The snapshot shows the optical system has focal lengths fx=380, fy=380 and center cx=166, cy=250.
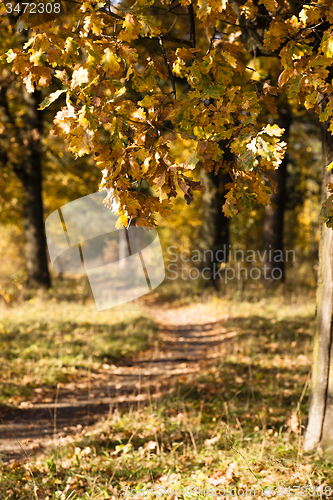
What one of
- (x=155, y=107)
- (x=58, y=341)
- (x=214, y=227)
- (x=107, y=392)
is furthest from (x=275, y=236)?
(x=155, y=107)

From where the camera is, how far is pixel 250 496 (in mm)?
2811

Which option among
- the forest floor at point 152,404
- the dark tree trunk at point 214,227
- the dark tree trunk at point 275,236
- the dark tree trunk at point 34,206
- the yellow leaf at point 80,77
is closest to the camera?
the yellow leaf at point 80,77

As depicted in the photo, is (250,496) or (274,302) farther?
(274,302)

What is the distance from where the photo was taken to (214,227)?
37.4 feet

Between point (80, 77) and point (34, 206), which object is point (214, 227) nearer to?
point (34, 206)

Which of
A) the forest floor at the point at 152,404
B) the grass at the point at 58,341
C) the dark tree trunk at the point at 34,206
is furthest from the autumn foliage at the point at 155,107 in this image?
the dark tree trunk at the point at 34,206

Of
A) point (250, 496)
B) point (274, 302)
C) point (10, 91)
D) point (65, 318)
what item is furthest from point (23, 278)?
point (250, 496)

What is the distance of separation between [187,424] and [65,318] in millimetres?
4801

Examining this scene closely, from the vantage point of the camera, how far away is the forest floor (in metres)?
3.18

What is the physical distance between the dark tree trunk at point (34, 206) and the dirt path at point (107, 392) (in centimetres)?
440

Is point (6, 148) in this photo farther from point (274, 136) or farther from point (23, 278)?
point (274, 136)

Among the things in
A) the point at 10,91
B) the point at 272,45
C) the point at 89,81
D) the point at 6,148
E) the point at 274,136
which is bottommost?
the point at 274,136

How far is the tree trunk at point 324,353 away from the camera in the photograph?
3.30 meters

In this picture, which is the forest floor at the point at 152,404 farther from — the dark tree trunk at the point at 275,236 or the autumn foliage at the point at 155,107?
the dark tree trunk at the point at 275,236
